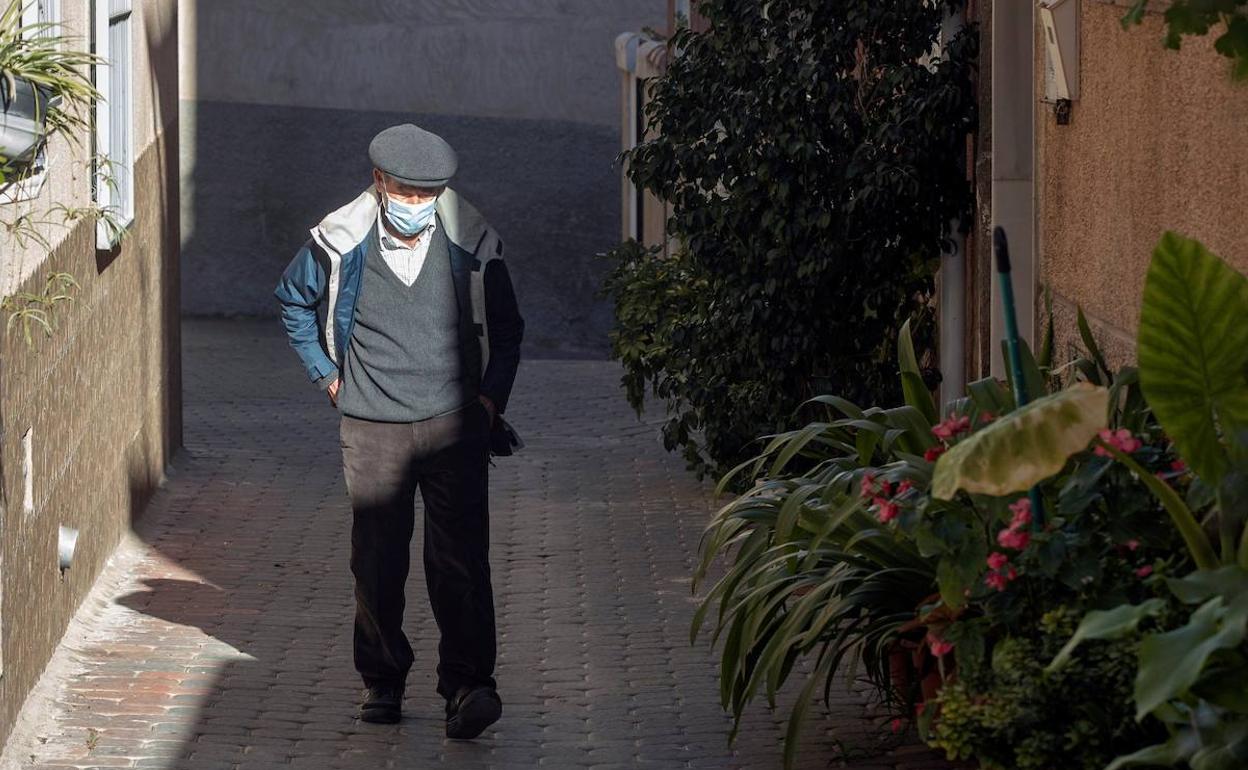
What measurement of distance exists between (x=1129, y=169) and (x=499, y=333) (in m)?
2.07

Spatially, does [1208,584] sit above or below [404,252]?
below

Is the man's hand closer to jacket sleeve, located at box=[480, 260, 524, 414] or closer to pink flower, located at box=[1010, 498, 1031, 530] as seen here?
jacket sleeve, located at box=[480, 260, 524, 414]

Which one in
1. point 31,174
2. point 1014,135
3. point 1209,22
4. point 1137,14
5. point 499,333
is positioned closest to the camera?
point 1209,22

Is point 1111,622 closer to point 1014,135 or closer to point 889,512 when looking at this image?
point 889,512

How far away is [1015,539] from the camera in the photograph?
4.53 metres

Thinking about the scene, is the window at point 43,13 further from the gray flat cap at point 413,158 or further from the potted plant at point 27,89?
the gray flat cap at point 413,158

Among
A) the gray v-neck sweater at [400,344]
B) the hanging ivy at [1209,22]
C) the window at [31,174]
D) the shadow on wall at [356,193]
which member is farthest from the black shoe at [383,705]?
the shadow on wall at [356,193]

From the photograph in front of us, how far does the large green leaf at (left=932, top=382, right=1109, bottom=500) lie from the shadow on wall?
15844 mm

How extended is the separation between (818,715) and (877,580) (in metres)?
1.03

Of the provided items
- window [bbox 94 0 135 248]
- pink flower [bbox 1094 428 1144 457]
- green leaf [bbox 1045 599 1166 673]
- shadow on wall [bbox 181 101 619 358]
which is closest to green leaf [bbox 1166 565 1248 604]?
green leaf [bbox 1045 599 1166 673]

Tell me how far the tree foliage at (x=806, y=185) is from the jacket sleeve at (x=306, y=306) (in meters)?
3.48

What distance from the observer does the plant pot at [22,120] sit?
5633mm

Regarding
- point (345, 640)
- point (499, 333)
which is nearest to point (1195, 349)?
point (499, 333)

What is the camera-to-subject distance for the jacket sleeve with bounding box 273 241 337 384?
6.33 meters
